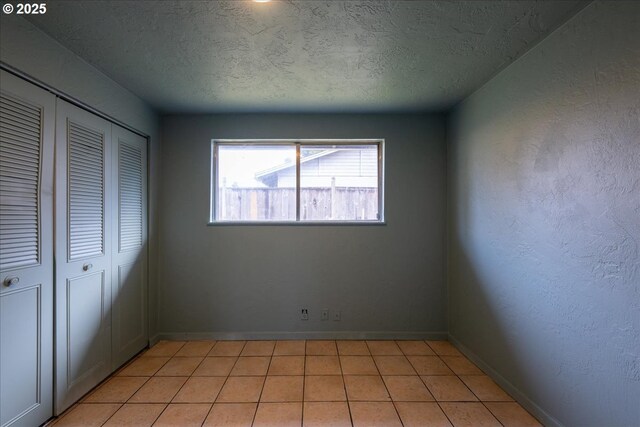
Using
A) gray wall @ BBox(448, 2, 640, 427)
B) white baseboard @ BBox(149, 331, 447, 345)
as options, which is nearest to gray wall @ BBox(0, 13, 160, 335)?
white baseboard @ BBox(149, 331, 447, 345)

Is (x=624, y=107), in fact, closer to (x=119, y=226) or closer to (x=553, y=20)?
(x=553, y=20)

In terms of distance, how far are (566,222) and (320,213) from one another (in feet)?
6.81

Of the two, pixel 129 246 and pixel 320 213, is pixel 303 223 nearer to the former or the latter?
pixel 320 213

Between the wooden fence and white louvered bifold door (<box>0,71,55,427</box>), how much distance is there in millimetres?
1548

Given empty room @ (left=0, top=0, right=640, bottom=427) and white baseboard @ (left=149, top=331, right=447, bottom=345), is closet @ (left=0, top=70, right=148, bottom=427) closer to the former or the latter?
empty room @ (left=0, top=0, right=640, bottom=427)

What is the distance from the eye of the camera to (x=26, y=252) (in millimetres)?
1663

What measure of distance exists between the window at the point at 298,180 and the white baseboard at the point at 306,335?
1.22 meters

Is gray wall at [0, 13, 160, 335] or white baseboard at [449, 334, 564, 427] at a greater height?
gray wall at [0, 13, 160, 335]

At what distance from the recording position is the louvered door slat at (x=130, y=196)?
250 cm

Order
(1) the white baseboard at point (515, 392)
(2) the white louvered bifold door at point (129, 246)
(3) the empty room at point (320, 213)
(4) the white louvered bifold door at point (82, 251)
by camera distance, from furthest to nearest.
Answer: (2) the white louvered bifold door at point (129, 246), (4) the white louvered bifold door at point (82, 251), (1) the white baseboard at point (515, 392), (3) the empty room at point (320, 213)

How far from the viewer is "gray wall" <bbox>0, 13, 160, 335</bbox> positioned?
1581 millimetres

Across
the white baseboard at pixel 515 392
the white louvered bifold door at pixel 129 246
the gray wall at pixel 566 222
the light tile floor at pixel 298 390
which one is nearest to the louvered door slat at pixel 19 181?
the white louvered bifold door at pixel 129 246

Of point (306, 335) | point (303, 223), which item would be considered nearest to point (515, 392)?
point (306, 335)

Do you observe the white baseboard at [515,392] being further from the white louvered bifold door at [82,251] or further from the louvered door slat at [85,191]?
the louvered door slat at [85,191]
